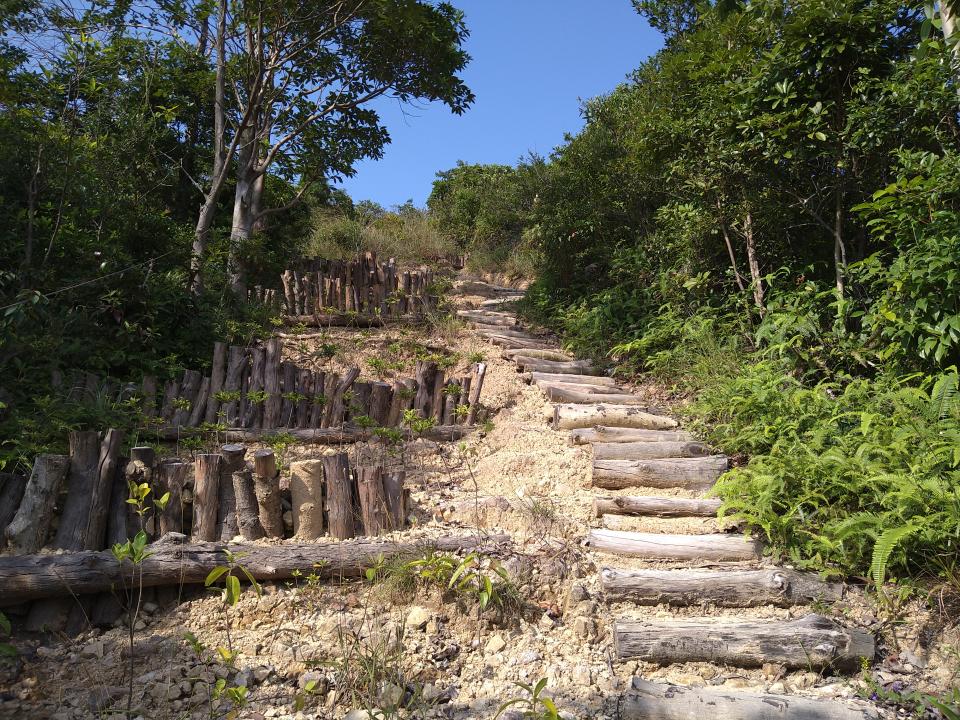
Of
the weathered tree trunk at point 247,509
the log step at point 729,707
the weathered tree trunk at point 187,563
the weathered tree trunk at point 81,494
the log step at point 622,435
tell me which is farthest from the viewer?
the log step at point 622,435

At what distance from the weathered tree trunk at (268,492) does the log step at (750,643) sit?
1.91 meters

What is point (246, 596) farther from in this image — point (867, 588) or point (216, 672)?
point (867, 588)

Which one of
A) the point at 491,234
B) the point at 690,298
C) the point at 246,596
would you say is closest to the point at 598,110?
the point at 690,298

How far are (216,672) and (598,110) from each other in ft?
29.7

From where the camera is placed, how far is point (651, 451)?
15.4 feet

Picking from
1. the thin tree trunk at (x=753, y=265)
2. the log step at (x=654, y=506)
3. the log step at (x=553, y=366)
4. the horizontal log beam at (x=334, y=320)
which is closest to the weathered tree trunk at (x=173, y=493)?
the log step at (x=654, y=506)

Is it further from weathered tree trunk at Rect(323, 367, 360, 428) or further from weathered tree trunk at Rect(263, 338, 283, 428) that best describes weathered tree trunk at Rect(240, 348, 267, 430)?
weathered tree trunk at Rect(323, 367, 360, 428)

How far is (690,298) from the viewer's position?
706 centimetres

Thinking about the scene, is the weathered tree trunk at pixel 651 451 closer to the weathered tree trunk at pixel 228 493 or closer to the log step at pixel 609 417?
the log step at pixel 609 417

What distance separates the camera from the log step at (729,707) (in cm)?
245

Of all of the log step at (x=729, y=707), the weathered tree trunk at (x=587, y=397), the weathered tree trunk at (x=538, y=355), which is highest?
the weathered tree trunk at (x=538, y=355)

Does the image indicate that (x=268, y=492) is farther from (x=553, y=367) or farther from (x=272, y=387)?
(x=553, y=367)

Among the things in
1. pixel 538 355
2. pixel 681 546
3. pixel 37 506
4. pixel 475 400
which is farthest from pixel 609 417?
pixel 37 506

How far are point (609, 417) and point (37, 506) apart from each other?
12.9ft
